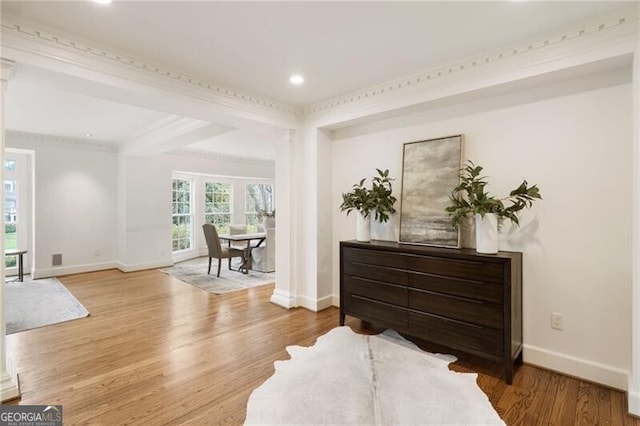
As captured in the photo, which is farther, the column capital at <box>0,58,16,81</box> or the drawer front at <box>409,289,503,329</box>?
the drawer front at <box>409,289,503,329</box>

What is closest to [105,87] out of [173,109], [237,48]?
[173,109]

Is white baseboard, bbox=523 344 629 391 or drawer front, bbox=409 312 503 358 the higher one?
drawer front, bbox=409 312 503 358

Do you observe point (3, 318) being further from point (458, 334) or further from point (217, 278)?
point (217, 278)

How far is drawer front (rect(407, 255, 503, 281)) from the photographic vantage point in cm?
232

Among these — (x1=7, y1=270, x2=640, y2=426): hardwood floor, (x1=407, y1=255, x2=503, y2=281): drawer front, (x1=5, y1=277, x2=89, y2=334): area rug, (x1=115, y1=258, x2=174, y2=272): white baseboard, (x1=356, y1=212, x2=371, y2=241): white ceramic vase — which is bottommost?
(x1=7, y1=270, x2=640, y2=426): hardwood floor

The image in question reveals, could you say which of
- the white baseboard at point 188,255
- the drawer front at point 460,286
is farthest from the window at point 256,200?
the drawer front at point 460,286

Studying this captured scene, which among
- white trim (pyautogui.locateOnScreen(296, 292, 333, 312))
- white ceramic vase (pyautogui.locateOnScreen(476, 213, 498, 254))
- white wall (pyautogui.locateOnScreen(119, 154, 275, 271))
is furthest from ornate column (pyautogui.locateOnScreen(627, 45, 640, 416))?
white wall (pyautogui.locateOnScreen(119, 154, 275, 271))

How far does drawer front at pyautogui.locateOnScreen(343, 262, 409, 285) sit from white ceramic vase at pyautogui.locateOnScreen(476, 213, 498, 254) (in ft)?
2.23

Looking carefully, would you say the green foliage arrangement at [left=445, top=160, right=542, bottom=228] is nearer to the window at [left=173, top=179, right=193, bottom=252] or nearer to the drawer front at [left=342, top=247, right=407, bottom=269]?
the drawer front at [left=342, top=247, right=407, bottom=269]

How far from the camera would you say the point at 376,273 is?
9.84 feet

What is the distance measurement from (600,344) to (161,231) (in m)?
6.97

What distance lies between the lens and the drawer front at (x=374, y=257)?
2.83m

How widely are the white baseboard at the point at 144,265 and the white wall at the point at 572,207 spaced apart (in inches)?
246

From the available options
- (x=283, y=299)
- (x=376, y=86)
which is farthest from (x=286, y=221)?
(x=376, y=86)
